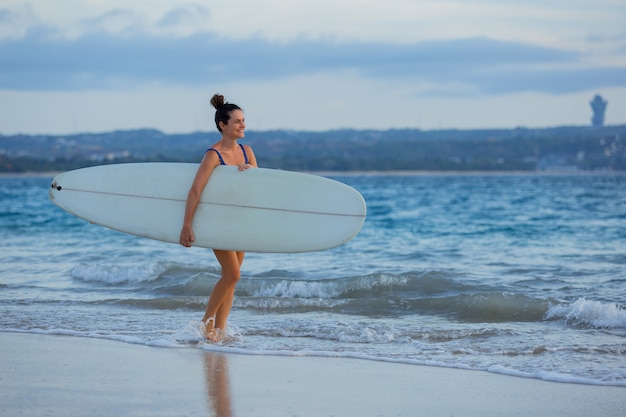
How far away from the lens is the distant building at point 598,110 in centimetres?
6534

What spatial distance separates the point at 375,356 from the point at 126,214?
5.90 ft

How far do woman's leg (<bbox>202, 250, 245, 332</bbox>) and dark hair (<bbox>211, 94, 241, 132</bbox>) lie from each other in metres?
0.72

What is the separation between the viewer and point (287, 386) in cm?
386

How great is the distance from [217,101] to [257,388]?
172 cm

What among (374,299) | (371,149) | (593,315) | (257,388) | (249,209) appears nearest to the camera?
(257,388)

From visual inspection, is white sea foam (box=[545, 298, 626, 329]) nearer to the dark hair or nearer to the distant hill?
the dark hair

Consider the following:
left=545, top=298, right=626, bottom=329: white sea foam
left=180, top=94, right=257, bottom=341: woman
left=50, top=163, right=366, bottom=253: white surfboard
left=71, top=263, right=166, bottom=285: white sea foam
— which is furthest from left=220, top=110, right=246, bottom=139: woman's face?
left=71, top=263, right=166, bottom=285: white sea foam

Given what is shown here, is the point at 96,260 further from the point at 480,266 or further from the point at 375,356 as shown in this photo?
the point at 375,356

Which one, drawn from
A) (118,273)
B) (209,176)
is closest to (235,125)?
(209,176)

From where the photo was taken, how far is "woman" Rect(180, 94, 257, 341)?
4.77 metres

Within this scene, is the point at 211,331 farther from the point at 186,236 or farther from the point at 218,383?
the point at 218,383

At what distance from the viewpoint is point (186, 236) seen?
16.0 ft

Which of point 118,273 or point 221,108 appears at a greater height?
point 221,108

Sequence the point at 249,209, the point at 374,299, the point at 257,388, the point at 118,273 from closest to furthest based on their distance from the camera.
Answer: the point at 257,388 → the point at 249,209 → the point at 374,299 → the point at 118,273
